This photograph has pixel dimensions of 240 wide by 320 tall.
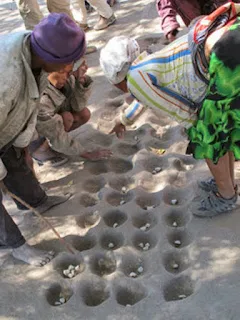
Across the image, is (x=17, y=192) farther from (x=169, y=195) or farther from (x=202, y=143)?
(x=202, y=143)

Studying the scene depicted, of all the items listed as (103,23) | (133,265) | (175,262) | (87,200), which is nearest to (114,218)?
(87,200)

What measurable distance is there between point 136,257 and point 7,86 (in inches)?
40.3

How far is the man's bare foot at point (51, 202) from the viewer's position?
2.69 m

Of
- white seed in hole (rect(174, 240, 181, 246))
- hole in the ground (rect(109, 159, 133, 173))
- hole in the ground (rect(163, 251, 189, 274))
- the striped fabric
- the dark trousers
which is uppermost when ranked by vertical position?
the striped fabric

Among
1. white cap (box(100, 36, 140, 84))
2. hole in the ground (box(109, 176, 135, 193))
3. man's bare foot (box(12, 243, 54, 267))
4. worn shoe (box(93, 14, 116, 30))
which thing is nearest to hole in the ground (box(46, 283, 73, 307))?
man's bare foot (box(12, 243, 54, 267))

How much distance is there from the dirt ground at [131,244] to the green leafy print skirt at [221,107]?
49 cm

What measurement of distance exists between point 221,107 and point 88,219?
3.48 ft

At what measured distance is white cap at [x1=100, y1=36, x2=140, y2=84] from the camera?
2191mm

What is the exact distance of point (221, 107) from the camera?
1913 millimetres

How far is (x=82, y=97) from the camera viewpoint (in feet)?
9.61

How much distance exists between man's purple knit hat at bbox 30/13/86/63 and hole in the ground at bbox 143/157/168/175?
107 cm

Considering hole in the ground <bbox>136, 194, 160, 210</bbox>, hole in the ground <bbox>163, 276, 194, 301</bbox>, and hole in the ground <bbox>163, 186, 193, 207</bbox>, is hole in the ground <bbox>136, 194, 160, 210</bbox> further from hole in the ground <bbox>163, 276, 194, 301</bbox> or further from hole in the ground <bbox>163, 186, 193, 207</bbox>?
hole in the ground <bbox>163, 276, 194, 301</bbox>

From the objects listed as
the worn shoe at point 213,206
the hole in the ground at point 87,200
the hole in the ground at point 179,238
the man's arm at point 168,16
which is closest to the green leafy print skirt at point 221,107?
the worn shoe at point 213,206

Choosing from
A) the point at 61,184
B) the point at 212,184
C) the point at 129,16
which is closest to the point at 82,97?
the point at 61,184
